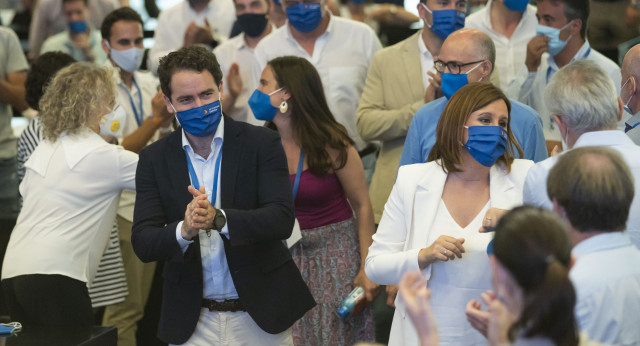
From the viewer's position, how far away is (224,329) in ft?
10.5

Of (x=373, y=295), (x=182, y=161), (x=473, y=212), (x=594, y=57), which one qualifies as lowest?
(x=373, y=295)

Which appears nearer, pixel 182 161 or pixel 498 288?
pixel 498 288

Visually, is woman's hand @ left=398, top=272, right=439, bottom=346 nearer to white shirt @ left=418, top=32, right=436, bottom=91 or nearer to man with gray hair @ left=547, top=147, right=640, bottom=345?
man with gray hair @ left=547, top=147, right=640, bottom=345

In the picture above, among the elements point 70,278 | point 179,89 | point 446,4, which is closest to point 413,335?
point 179,89

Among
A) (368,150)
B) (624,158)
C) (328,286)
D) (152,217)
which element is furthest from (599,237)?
(368,150)

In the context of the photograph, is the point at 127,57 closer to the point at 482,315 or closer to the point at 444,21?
the point at 444,21

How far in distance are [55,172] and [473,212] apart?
1869mm

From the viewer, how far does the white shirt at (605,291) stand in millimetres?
2299

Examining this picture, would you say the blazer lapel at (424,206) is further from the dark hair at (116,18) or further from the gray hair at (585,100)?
the dark hair at (116,18)

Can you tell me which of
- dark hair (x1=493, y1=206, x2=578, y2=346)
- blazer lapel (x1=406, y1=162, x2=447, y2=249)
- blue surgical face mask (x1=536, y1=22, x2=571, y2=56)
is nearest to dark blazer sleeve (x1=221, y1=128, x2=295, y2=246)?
blazer lapel (x1=406, y1=162, x2=447, y2=249)

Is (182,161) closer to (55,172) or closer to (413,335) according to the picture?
(55,172)

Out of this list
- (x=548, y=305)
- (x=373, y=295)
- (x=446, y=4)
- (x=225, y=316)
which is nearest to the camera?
(x=548, y=305)

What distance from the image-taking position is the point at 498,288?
1.98 meters

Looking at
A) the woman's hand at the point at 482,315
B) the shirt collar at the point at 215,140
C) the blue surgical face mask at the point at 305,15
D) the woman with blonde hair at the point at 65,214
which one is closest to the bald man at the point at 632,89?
the shirt collar at the point at 215,140
